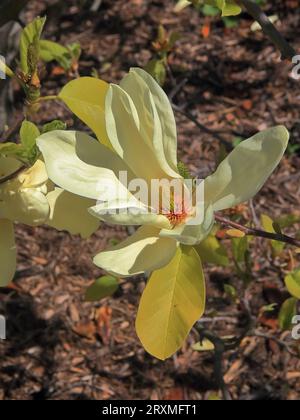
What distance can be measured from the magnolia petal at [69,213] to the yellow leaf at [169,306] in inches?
6.2

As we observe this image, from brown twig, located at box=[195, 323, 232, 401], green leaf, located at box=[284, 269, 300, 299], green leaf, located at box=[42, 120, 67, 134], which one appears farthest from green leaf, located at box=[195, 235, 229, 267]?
green leaf, located at box=[42, 120, 67, 134]

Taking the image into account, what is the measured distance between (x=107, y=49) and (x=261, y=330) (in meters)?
1.55

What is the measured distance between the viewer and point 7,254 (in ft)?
3.47

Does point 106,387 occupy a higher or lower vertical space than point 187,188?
lower

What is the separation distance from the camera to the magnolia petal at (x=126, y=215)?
848 mm

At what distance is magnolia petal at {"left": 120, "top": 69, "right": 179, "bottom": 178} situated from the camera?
2.99ft

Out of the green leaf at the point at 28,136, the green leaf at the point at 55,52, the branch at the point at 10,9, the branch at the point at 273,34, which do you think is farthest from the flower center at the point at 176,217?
the green leaf at the point at 55,52

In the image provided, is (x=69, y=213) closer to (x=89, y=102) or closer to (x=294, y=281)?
(x=89, y=102)

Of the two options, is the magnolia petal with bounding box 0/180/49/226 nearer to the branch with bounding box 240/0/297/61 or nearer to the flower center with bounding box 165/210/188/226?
the flower center with bounding box 165/210/188/226

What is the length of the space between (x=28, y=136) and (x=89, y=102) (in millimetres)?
125

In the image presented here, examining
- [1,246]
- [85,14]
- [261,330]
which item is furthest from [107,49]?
[1,246]

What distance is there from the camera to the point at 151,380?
2.14 meters

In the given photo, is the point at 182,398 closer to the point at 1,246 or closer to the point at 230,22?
the point at 1,246

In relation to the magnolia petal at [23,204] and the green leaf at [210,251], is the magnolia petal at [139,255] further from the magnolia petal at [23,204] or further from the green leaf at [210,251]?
the green leaf at [210,251]
